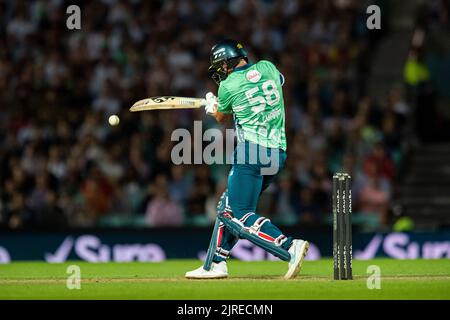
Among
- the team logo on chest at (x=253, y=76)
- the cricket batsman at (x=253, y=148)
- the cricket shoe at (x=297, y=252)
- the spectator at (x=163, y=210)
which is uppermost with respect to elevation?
the team logo on chest at (x=253, y=76)

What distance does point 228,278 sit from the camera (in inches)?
444

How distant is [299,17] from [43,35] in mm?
4740

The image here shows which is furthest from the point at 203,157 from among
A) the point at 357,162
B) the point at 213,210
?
the point at 357,162

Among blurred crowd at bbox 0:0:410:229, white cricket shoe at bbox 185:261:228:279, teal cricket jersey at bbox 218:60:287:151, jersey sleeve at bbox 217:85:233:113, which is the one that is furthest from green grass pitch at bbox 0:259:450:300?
blurred crowd at bbox 0:0:410:229

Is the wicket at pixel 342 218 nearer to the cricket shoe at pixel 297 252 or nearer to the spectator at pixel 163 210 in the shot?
the cricket shoe at pixel 297 252

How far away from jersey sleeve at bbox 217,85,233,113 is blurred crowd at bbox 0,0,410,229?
5704 mm

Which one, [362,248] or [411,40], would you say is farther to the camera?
[411,40]

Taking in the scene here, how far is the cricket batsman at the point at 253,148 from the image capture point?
35.1ft

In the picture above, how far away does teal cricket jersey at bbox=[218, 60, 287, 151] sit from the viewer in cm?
1080

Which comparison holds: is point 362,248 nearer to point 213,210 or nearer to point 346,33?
point 213,210

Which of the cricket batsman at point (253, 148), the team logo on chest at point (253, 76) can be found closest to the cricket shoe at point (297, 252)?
the cricket batsman at point (253, 148)

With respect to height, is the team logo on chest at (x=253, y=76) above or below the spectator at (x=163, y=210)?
above

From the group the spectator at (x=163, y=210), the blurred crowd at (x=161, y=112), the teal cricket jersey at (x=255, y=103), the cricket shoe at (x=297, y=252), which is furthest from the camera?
the blurred crowd at (x=161, y=112)

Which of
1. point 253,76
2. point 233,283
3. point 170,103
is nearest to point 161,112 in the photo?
point 170,103
